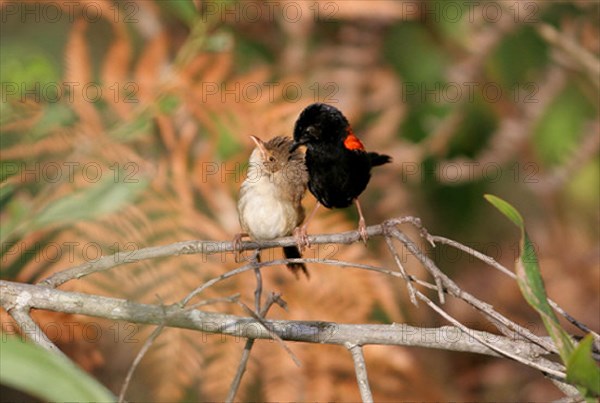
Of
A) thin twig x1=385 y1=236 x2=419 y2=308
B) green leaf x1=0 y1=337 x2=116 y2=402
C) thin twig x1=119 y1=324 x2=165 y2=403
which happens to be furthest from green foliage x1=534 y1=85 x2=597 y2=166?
green leaf x1=0 y1=337 x2=116 y2=402

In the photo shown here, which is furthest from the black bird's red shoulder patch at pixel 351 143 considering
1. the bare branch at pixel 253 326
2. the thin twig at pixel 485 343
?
the thin twig at pixel 485 343

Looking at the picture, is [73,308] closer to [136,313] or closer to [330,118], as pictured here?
[136,313]

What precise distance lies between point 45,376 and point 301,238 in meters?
1.29

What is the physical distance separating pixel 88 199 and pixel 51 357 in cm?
49

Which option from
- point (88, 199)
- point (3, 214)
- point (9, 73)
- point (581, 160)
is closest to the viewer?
point (88, 199)

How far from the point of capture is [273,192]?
113 inches

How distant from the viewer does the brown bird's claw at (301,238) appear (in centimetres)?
223

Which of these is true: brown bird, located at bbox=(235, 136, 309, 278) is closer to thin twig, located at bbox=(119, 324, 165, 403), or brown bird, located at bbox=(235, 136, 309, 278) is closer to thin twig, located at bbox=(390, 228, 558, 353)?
thin twig, located at bbox=(390, 228, 558, 353)

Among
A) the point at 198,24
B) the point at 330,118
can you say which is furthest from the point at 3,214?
the point at 330,118

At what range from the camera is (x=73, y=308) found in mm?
1950

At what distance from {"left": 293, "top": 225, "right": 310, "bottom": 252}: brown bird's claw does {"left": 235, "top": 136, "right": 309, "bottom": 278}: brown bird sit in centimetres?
8

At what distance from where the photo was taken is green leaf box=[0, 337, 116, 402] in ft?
3.40

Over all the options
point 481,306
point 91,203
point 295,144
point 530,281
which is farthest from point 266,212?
point 530,281

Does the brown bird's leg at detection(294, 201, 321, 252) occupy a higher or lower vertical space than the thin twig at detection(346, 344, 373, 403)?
higher
